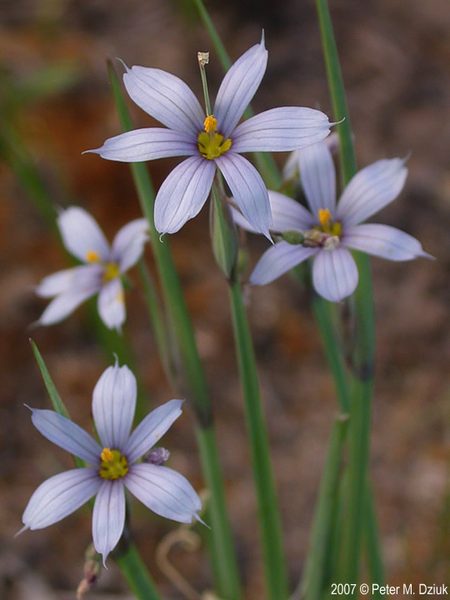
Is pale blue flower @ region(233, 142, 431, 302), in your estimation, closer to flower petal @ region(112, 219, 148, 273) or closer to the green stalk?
the green stalk

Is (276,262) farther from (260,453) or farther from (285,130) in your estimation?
(260,453)

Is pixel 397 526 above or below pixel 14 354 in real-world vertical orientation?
below

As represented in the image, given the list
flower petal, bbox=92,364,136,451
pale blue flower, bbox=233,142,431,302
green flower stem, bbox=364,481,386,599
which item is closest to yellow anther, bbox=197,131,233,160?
pale blue flower, bbox=233,142,431,302

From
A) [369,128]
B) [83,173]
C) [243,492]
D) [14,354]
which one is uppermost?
[369,128]

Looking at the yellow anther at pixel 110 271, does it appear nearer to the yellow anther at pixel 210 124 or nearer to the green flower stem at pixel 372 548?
the yellow anther at pixel 210 124

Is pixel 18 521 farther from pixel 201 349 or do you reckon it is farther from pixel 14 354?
pixel 201 349

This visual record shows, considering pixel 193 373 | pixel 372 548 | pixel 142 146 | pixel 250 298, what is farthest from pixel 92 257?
pixel 250 298

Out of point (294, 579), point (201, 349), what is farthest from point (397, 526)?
point (201, 349)

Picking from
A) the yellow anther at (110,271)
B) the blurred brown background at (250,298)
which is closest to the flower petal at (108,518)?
the yellow anther at (110,271)
